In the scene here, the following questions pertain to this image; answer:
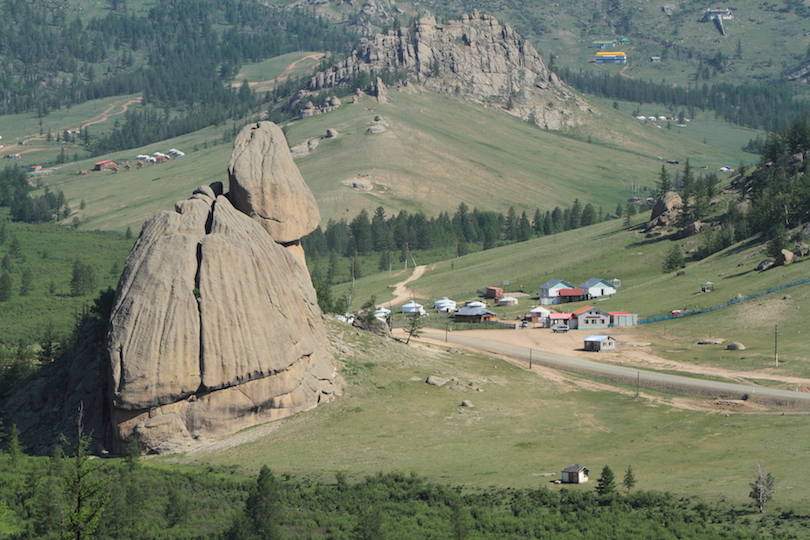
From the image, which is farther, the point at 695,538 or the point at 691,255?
the point at 691,255

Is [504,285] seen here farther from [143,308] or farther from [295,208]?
[143,308]

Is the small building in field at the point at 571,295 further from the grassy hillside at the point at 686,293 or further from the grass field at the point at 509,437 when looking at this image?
the grass field at the point at 509,437

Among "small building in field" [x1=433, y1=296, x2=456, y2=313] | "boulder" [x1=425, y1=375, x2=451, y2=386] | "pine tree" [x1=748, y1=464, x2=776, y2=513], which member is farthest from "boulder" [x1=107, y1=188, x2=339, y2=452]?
"small building in field" [x1=433, y1=296, x2=456, y2=313]

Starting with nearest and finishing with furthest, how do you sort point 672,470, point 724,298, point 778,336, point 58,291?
1. point 672,470
2. point 778,336
3. point 724,298
4. point 58,291

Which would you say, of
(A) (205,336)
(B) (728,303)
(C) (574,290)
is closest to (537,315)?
(C) (574,290)

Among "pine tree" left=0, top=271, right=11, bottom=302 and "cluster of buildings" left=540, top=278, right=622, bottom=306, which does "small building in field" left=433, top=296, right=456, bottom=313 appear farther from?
"pine tree" left=0, top=271, right=11, bottom=302

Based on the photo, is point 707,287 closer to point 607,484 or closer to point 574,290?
point 574,290

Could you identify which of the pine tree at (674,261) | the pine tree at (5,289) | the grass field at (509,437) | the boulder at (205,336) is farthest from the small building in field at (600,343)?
the pine tree at (5,289)

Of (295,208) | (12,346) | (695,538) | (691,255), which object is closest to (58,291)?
(12,346)
